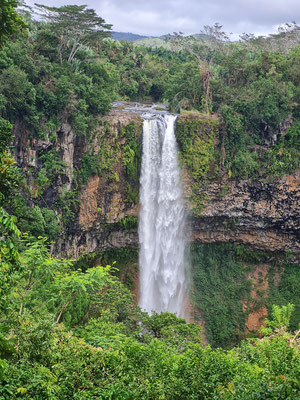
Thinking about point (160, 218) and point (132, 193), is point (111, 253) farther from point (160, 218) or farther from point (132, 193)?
point (132, 193)

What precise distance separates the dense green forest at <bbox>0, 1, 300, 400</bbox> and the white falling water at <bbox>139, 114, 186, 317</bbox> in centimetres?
91

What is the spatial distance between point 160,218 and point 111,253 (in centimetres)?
348

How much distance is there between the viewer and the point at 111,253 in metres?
22.2

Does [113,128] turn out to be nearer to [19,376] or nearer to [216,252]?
[216,252]

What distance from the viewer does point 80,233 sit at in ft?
64.2

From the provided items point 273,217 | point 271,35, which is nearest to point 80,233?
point 273,217

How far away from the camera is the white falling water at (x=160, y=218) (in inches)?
824

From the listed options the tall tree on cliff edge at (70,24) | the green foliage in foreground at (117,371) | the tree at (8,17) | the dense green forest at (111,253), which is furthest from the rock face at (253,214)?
the tree at (8,17)

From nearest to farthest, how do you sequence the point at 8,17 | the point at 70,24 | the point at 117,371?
1. the point at 8,17
2. the point at 117,371
3. the point at 70,24

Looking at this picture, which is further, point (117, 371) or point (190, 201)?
point (190, 201)

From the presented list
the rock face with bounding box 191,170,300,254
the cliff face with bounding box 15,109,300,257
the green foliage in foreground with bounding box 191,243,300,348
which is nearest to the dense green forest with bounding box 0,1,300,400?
the green foliage in foreground with bounding box 191,243,300,348

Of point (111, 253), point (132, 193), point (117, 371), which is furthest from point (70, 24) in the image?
point (117, 371)

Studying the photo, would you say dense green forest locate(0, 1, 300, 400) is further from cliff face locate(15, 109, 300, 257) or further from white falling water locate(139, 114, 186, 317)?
white falling water locate(139, 114, 186, 317)

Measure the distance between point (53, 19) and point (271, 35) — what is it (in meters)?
25.4
